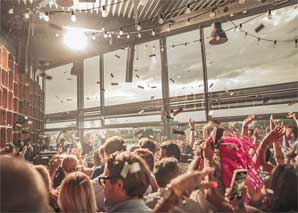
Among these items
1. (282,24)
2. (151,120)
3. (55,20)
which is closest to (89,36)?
(55,20)

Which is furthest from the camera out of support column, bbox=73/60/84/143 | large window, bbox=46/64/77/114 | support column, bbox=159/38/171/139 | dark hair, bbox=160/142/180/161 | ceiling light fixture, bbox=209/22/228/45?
large window, bbox=46/64/77/114

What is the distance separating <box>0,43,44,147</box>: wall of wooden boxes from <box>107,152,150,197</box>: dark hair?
3648 millimetres

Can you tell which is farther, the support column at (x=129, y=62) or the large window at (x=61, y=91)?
the large window at (x=61, y=91)

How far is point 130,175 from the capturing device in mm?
1624

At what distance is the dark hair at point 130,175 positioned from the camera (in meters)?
1.61

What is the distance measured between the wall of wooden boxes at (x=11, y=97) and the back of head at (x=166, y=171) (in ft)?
11.3

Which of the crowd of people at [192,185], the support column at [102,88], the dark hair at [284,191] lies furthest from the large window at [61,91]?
the dark hair at [284,191]

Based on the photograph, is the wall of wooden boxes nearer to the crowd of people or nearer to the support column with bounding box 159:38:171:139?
the support column with bounding box 159:38:171:139

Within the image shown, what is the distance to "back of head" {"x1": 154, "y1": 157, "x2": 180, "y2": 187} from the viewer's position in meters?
2.07

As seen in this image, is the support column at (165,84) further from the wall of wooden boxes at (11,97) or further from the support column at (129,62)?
the wall of wooden boxes at (11,97)

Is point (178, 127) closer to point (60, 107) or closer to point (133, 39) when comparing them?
point (133, 39)

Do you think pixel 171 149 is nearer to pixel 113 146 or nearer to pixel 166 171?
pixel 113 146

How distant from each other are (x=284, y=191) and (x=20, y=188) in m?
1.41

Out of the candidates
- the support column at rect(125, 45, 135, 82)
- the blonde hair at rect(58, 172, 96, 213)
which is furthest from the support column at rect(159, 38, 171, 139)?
the blonde hair at rect(58, 172, 96, 213)
